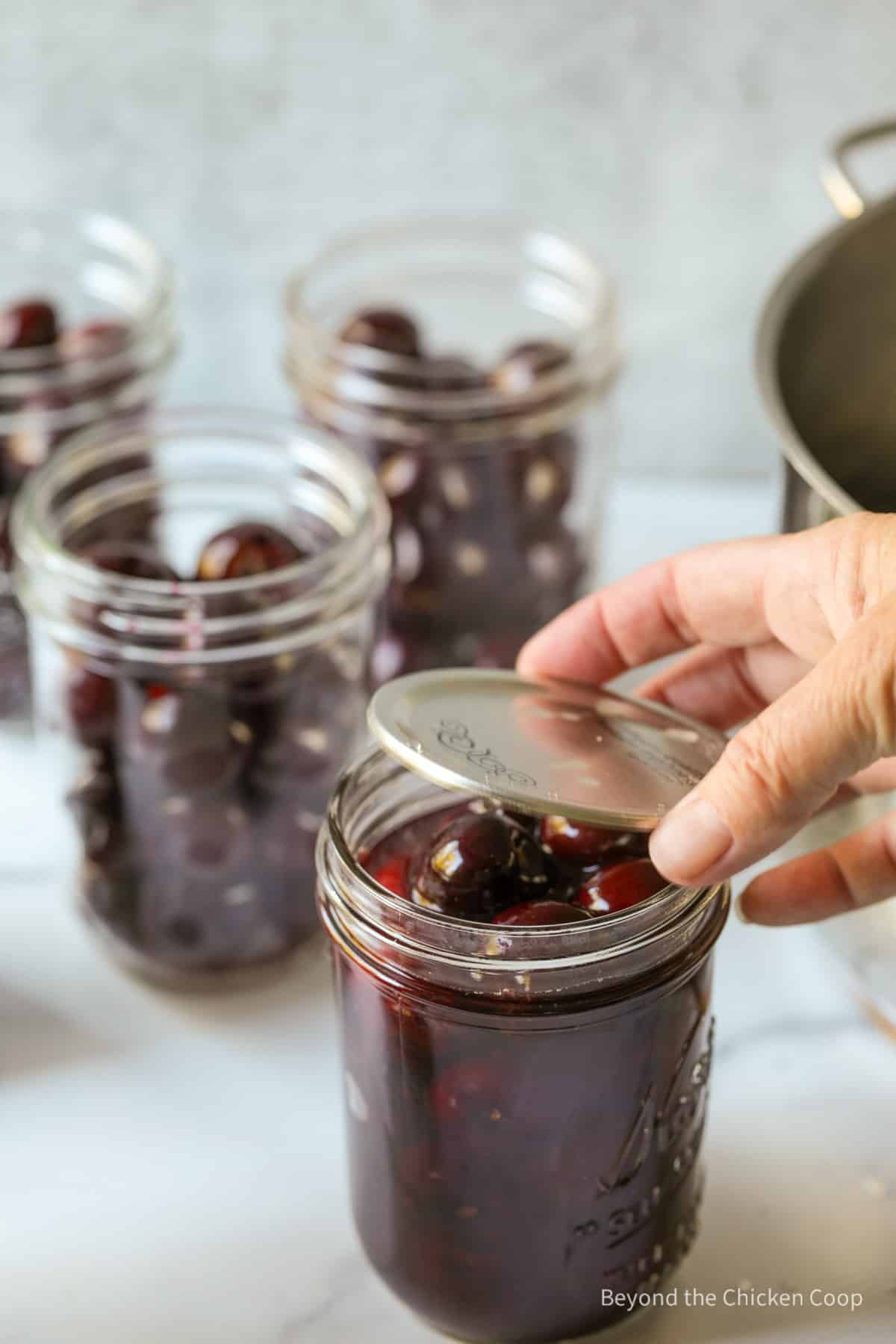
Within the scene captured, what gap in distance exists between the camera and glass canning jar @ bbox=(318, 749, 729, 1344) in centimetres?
45

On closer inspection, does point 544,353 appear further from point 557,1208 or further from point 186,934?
point 557,1208

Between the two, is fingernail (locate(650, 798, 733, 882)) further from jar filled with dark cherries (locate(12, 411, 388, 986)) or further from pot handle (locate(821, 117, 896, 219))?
pot handle (locate(821, 117, 896, 219))

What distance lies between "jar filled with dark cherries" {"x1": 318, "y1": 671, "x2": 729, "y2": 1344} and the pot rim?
0.10m

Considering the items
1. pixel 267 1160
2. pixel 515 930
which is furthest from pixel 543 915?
pixel 267 1160

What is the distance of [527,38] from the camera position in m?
0.89

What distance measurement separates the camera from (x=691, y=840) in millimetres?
429

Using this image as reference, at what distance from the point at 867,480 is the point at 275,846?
38 cm

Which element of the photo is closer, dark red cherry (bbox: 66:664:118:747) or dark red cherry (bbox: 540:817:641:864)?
dark red cherry (bbox: 540:817:641:864)

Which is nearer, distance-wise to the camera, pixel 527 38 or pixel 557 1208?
pixel 557 1208

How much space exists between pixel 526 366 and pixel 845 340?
164 millimetres

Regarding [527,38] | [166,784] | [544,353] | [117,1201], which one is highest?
[527,38]

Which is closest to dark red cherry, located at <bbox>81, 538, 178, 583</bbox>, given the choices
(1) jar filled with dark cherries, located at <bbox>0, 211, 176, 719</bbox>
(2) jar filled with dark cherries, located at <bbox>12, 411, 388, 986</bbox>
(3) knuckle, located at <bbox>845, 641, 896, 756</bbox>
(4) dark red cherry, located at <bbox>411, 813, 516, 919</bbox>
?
(2) jar filled with dark cherries, located at <bbox>12, 411, 388, 986</bbox>

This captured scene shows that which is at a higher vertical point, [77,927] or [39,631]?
[39,631]

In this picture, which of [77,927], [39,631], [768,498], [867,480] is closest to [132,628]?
[39,631]
